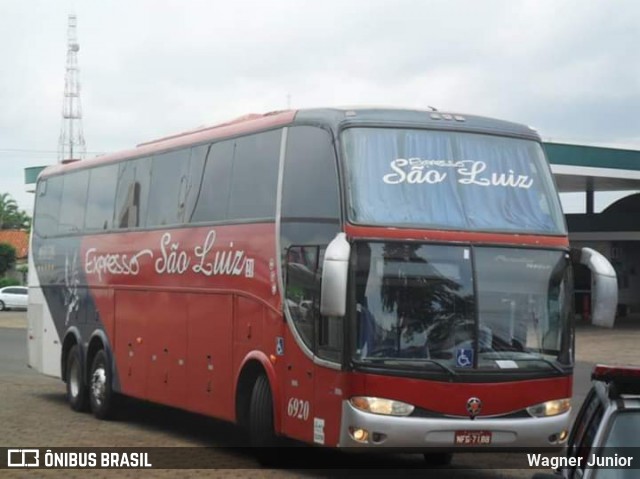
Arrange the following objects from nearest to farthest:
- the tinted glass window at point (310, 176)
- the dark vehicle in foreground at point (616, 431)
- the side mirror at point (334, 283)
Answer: the dark vehicle in foreground at point (616, 431)
the side mirror at point (334, 283)
the tinted glass window at point (310, 176)

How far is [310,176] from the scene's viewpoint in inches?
480

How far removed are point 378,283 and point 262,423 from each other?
2.59m

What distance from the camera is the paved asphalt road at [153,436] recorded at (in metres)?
12.6

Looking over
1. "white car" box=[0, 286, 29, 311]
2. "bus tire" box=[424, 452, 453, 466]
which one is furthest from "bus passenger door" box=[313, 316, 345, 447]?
"white car" box=[0, 286, 29, 311]

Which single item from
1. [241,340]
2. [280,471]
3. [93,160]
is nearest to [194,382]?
[241,340]

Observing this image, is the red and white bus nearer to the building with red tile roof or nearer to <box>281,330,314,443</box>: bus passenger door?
<box>281,330,314,443</box>: bus passenger door

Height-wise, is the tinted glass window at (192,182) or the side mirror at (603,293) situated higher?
the tinted glass window at (192,182)

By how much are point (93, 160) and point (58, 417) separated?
4211 mm

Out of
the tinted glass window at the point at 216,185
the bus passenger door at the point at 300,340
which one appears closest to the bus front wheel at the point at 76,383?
the tinted glass window at the point at 216,185

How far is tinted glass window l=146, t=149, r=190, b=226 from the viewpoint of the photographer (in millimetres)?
15781

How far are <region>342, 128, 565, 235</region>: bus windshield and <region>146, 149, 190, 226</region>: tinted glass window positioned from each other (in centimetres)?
449

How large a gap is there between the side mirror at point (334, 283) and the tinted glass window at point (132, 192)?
678cm

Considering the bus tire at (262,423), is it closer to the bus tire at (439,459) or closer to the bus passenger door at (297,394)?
the bus passenger door at (297,394)

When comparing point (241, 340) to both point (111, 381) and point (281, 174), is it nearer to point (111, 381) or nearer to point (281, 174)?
point (281, 174)
